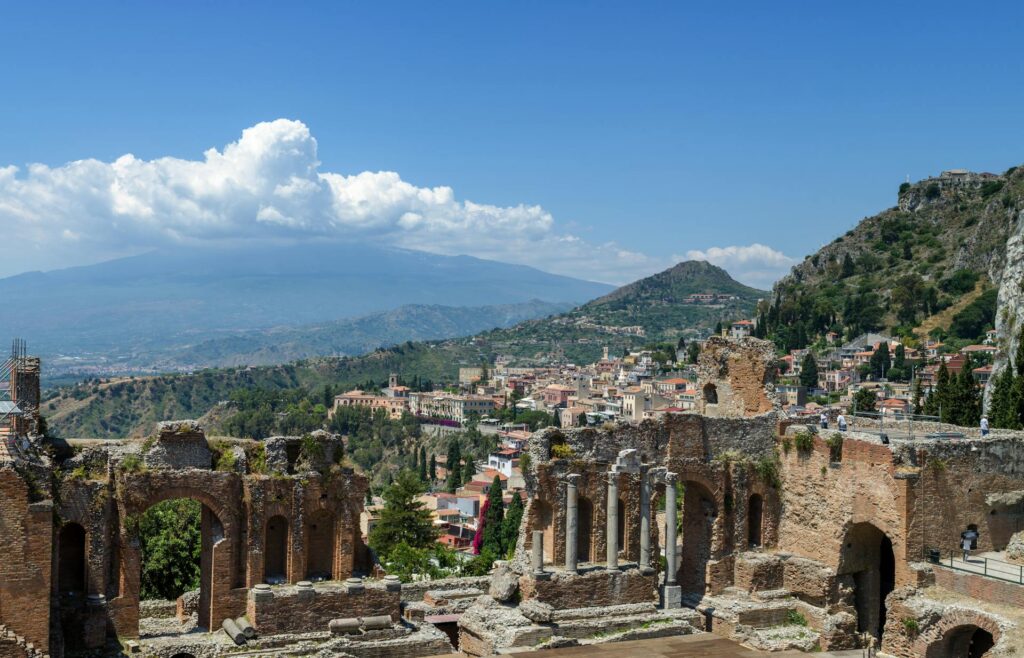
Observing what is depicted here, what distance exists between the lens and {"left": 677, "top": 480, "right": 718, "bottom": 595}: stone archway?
34.1 m

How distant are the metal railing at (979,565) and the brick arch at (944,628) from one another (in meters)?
1.44

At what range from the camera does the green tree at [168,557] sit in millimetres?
38469

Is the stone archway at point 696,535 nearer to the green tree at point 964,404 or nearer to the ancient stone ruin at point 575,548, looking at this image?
the ancient stone ruin at point 575,548

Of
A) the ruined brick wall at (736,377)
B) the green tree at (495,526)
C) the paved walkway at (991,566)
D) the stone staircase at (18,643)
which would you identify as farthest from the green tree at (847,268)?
the stone staircase at (18,643)

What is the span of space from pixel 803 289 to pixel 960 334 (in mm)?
43557

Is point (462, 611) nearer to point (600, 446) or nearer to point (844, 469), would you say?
point (600, 446)

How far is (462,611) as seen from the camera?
31109 millimetres

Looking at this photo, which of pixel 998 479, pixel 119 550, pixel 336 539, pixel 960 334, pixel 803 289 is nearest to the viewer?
pixel 119 550

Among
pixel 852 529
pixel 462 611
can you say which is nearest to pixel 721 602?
pixel 852 529

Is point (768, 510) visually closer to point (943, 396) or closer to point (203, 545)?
point (203, 545)

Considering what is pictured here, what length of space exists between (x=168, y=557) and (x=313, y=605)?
44.4 ft

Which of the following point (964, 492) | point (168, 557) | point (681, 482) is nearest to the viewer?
point (964, 492)

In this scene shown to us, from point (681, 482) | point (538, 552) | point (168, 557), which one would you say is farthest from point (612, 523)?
point (168, 557)

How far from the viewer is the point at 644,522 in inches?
1253
